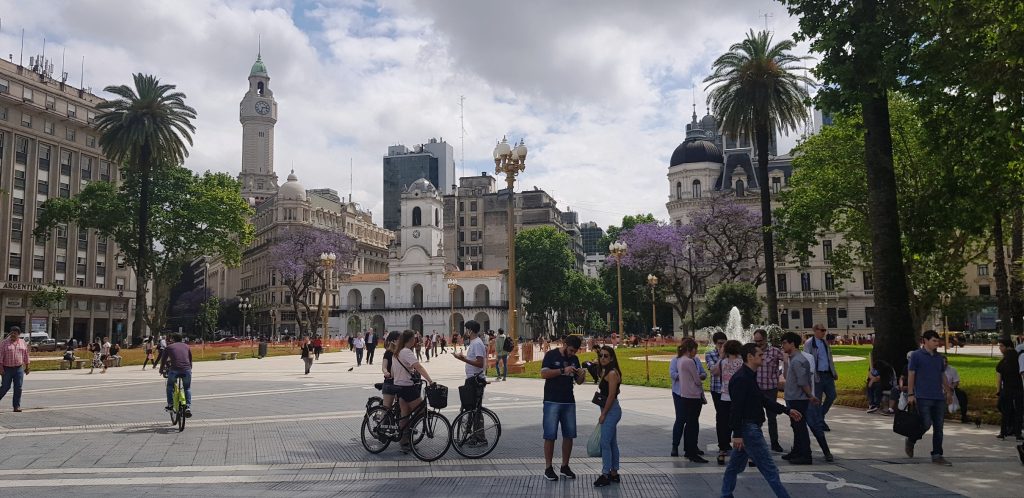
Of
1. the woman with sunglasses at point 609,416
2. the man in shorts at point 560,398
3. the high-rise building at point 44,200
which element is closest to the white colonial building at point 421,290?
the high-rise building at point 44,200

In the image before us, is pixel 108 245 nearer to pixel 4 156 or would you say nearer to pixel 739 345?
pixel 4 156

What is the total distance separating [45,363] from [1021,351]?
3881 centimetres

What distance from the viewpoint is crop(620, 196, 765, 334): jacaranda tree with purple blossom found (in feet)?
175

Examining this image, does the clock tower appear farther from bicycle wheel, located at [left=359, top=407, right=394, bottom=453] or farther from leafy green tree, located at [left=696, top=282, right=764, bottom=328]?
bicycle wheel, located at [left=359, top=407, right=394, bottom=453]

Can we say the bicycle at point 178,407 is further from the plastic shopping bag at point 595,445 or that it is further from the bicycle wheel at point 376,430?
the plastic shopping bag at point 595,445

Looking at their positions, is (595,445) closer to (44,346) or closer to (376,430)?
(376,430)

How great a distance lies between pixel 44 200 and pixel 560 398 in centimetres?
7557

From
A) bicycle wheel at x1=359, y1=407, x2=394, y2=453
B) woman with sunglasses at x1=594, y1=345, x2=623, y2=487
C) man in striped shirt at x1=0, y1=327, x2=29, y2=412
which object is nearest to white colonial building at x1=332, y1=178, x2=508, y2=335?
man in striped shirt at x1=0, y1=327, x2=29, y2=412

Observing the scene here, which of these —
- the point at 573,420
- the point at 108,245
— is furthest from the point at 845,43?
the point at 108,245

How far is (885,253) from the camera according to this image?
54.8ft

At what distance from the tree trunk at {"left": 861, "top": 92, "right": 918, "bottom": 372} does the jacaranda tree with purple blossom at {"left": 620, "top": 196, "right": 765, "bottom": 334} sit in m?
34.5

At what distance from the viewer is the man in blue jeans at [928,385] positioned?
9586mm

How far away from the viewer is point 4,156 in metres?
64.5

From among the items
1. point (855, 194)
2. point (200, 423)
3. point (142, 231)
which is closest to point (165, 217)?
point (142, 231)
